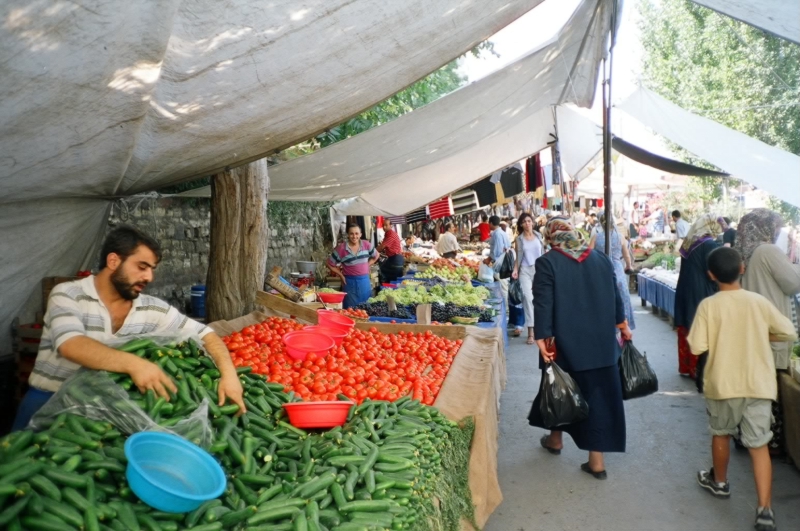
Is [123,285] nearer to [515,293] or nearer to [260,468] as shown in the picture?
[260,468]

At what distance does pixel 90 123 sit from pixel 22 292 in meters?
3.83

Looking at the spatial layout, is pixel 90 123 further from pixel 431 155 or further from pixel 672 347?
pixel 672 347

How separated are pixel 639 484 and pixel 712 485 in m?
0.57

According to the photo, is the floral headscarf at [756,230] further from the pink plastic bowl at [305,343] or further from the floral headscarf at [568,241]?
the pink plastic bowl at [305,343]

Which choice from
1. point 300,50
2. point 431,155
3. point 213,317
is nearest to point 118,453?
point 300,50

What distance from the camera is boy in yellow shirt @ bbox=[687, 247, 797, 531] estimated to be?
4.40 m

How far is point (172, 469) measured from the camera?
2410mm

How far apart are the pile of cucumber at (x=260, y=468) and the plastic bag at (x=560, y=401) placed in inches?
48.5

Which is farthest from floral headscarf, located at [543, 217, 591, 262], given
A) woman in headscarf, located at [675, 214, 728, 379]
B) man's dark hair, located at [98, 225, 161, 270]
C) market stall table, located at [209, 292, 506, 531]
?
man's dark hair, located at [98, 225, 161, 270]

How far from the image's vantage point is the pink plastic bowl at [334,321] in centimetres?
614

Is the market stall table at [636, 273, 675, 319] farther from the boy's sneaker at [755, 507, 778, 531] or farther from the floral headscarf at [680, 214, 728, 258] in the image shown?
the boy's sneaker at [755, 507, 778, 531]

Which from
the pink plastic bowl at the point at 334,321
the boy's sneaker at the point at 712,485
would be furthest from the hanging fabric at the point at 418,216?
the boy's sneaker at the point at 712,485

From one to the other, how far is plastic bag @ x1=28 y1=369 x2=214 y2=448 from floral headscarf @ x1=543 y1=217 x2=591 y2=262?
3480 millimetres

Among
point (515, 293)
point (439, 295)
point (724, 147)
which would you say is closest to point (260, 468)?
point (439, 295)
